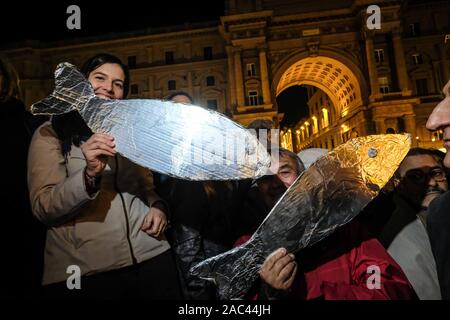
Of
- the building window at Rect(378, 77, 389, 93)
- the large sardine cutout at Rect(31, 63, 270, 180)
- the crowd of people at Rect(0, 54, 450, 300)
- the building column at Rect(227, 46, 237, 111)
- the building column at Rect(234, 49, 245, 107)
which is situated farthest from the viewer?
the building column at Rect(227, 46, 237, 111)

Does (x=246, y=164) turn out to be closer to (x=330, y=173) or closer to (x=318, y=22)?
(x=330, y=173)

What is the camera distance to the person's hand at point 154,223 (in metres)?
1.84

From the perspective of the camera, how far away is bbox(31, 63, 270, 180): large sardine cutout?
59.6 inches

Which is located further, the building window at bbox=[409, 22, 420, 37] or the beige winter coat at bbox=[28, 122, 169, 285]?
the building window at bbox=[409, 22, 420, 37]

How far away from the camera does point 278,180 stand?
2291 millimetres

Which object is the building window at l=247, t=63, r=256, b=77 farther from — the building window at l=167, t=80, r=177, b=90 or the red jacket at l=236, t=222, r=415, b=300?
the red jacket at l=236, t=222, r=415, b=300

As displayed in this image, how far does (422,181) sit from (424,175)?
5cm

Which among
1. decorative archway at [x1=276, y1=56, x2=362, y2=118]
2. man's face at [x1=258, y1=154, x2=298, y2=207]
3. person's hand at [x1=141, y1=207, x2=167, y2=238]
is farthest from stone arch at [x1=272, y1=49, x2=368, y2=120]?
person's hand at [x1=141, y1=207, x2=167, y2=238]

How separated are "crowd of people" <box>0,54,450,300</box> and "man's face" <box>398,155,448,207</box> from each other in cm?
22

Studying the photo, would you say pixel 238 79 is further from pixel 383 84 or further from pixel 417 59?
pixel 417 59

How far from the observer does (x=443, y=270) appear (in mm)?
1857

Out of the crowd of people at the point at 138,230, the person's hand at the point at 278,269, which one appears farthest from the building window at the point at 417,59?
the person's hand at the point at 278,269

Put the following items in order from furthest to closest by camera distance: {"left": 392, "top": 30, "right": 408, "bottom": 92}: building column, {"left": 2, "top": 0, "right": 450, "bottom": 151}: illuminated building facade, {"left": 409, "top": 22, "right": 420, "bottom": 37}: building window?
{"left": 409, "top": 22, "right": 420, "bottom": 37}: building window → {"left": 392, "top": 30, "right": 408, "bottom": 92}: building column → {"left": 2, "top": 0, "right": 450, "bottom": 151}: illuminated building facade

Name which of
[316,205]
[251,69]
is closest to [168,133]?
[316,205]
